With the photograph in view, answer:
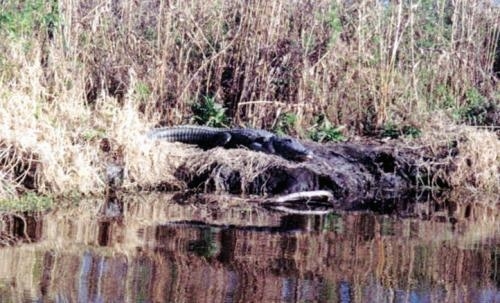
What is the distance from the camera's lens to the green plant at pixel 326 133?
37.6 ft

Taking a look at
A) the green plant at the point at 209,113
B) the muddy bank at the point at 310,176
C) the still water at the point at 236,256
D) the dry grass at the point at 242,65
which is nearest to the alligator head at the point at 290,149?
the muddy bank at the point at 310,176

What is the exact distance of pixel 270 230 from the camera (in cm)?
684

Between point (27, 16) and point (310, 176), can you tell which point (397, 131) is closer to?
point (310, 176)

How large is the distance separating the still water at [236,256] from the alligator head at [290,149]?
1852 mm

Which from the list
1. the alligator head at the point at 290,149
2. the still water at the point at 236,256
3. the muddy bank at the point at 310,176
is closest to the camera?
the still water at the point at 236,256

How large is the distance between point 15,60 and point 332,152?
12.3 ft

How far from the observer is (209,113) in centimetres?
1167

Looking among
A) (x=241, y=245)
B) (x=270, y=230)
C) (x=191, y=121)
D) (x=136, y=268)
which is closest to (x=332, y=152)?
(x=191, y=121)

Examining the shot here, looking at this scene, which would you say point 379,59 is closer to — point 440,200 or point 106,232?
point 440,200

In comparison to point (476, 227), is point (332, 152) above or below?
above

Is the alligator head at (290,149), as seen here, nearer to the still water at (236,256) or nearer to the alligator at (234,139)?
the alligator at (234,139)

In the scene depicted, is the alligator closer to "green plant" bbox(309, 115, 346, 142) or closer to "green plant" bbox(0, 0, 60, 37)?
"green plant" bbox(309, 115, 346, 142)

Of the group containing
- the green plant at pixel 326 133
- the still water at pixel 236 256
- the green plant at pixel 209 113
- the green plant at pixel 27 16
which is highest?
the green plant at pixel 27 16

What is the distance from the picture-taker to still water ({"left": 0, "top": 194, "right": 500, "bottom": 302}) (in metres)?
4.75
